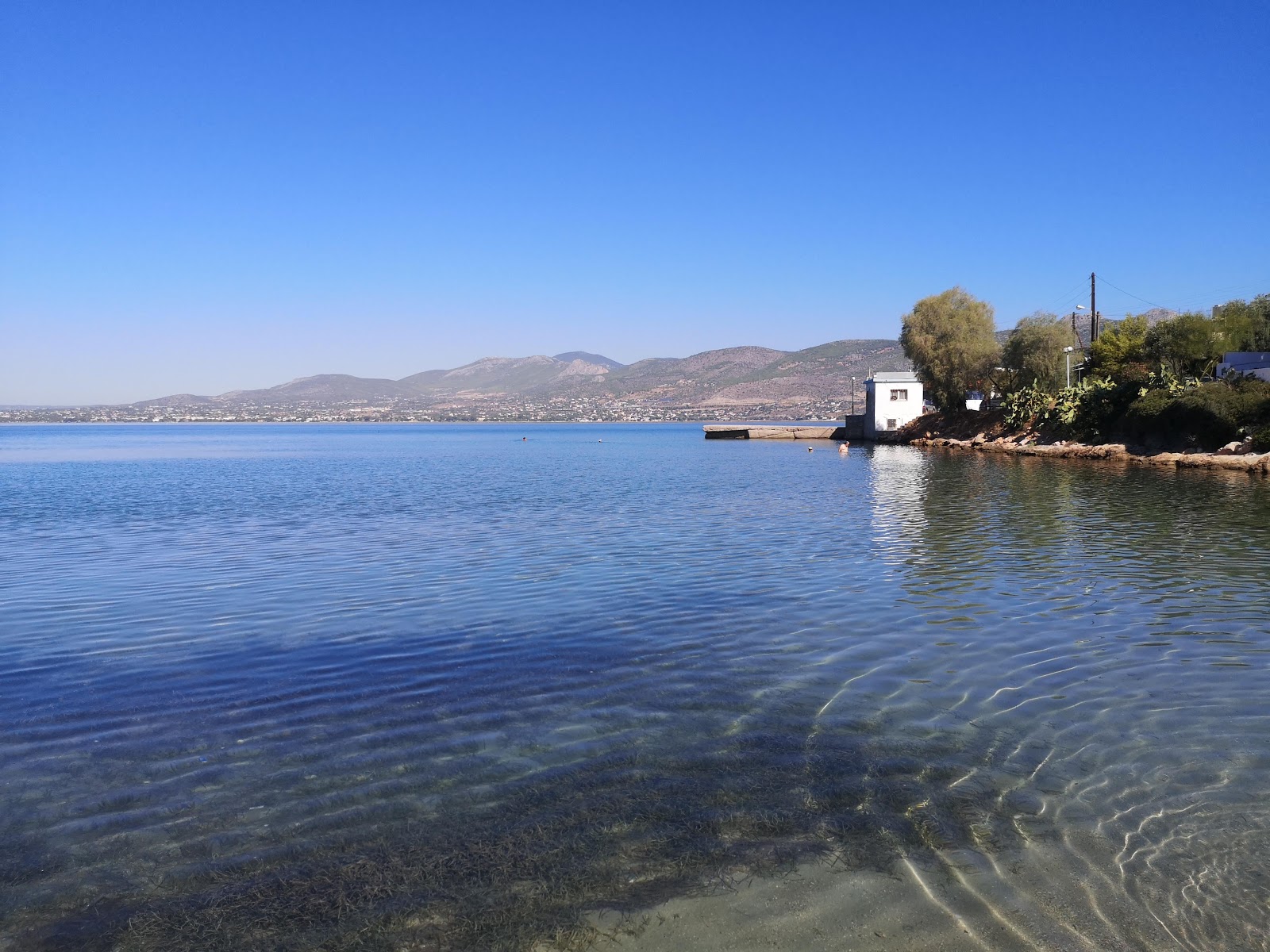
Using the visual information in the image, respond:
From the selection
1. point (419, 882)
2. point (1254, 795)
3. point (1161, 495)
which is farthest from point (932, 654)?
point (1161, 495)

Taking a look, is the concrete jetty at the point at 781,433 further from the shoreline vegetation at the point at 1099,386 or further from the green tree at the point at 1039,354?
the green tree at the point at 1039,354

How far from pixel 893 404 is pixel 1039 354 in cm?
2092

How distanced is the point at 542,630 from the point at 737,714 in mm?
4082

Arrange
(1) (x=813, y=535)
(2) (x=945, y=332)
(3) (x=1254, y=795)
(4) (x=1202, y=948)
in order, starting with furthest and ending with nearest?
(2) (x=945, y=332), (1) (x=813, y=535), (3) (x=1254, y=795), (4) (x=1202, y=948)

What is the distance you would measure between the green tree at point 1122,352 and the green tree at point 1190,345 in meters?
1.74

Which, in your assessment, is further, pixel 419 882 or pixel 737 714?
pixel 737 714

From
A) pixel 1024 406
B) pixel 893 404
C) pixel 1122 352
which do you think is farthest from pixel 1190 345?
pixel 893 404

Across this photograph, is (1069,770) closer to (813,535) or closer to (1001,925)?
(1001,925)

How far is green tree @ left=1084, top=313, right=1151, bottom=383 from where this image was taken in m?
63.6

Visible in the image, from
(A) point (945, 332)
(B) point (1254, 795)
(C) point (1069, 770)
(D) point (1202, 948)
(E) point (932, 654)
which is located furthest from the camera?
(A) point (945, 332)

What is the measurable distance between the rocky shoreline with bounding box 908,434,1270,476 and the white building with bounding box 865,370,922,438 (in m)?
9.60

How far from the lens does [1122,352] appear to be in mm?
65688

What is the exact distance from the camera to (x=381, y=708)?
8.51 m

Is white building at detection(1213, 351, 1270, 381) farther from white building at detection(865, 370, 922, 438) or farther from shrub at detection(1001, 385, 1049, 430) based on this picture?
white building at detection(865, 370, 922, 438)
